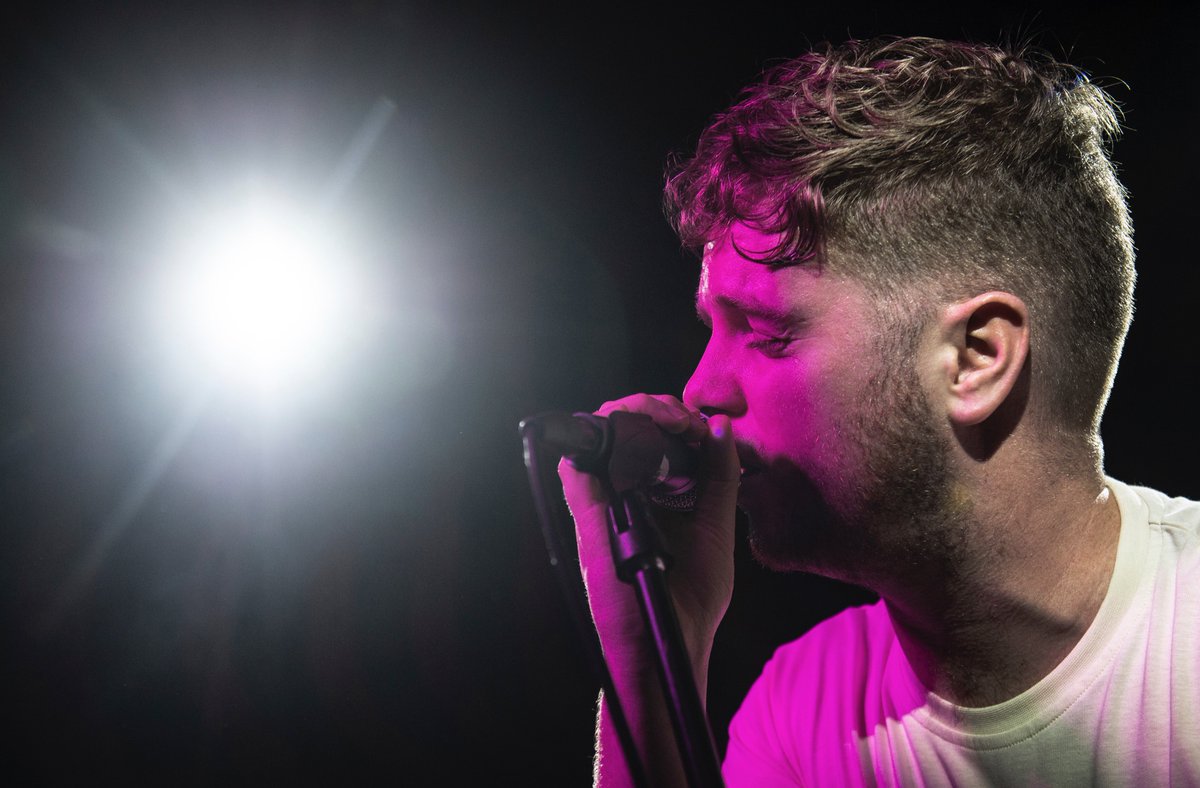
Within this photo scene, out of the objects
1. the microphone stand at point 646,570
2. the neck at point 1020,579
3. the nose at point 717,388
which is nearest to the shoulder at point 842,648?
the neck at point 1020,579

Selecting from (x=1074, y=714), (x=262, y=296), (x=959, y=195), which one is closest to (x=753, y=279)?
(x=959, y=195)

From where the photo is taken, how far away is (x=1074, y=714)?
1.53 meters

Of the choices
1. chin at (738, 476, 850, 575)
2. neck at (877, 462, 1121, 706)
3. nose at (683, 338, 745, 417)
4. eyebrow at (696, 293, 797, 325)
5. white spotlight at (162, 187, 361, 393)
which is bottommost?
neck at (877, 462, 1121, 706)

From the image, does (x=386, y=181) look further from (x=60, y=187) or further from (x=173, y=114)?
(x=60, y=187)

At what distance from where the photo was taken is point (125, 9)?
7.70ft

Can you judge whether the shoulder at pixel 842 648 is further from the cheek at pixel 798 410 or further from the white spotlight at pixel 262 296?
the white spotlight at pixel 262 296

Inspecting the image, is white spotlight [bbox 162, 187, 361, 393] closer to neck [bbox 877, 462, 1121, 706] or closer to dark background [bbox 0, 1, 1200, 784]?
dark background [bbox 0, 1, 1200, 784]

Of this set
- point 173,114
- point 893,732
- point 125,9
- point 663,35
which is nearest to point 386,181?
point 173,114

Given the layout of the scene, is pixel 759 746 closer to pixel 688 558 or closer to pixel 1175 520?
pixel 688 558

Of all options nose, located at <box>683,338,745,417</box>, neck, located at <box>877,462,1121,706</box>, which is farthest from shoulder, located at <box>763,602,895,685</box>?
nose, located at <box>683,338,745,417</box>

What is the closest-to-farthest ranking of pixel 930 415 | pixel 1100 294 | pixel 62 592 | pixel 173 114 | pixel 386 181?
1. pixel 930 415
2. pixel 1100 294
3. pixel 62 592
4. pixel 173 114
5. pixel 386 181

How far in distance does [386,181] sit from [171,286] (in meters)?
0.74

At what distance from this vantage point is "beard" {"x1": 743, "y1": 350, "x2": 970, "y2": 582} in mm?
1594

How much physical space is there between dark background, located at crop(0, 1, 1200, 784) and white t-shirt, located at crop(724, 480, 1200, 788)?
96 cm
